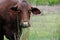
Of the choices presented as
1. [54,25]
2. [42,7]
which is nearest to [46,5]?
[42,7]

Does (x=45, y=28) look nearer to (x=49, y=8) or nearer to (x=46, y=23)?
(x=46, y=23)

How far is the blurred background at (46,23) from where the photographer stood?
12.1m

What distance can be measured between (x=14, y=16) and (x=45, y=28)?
3.28 m

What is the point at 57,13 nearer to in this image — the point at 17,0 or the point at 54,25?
the point at 54,25

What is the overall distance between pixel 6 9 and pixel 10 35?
2.07 ft

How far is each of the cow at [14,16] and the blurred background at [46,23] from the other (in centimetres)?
39

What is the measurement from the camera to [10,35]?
35.9 ft

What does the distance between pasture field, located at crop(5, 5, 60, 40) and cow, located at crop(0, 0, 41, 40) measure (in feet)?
1.43

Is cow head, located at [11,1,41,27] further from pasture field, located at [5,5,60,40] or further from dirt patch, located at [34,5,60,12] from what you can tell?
dirt patch, located at [34,5,60,12]

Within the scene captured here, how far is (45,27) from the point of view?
45.2 ft

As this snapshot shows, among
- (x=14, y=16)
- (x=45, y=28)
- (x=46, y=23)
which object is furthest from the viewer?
(x=46, y=23)

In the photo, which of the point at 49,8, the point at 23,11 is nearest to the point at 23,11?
the point at 23,11

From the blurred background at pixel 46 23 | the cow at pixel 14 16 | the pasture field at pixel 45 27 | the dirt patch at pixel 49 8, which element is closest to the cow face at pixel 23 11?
the cow at pixel 14 16

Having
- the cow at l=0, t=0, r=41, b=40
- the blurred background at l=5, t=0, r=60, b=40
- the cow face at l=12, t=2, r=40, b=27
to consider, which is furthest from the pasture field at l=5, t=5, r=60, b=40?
the cow face at l=12, t=2, r=40, b=27
